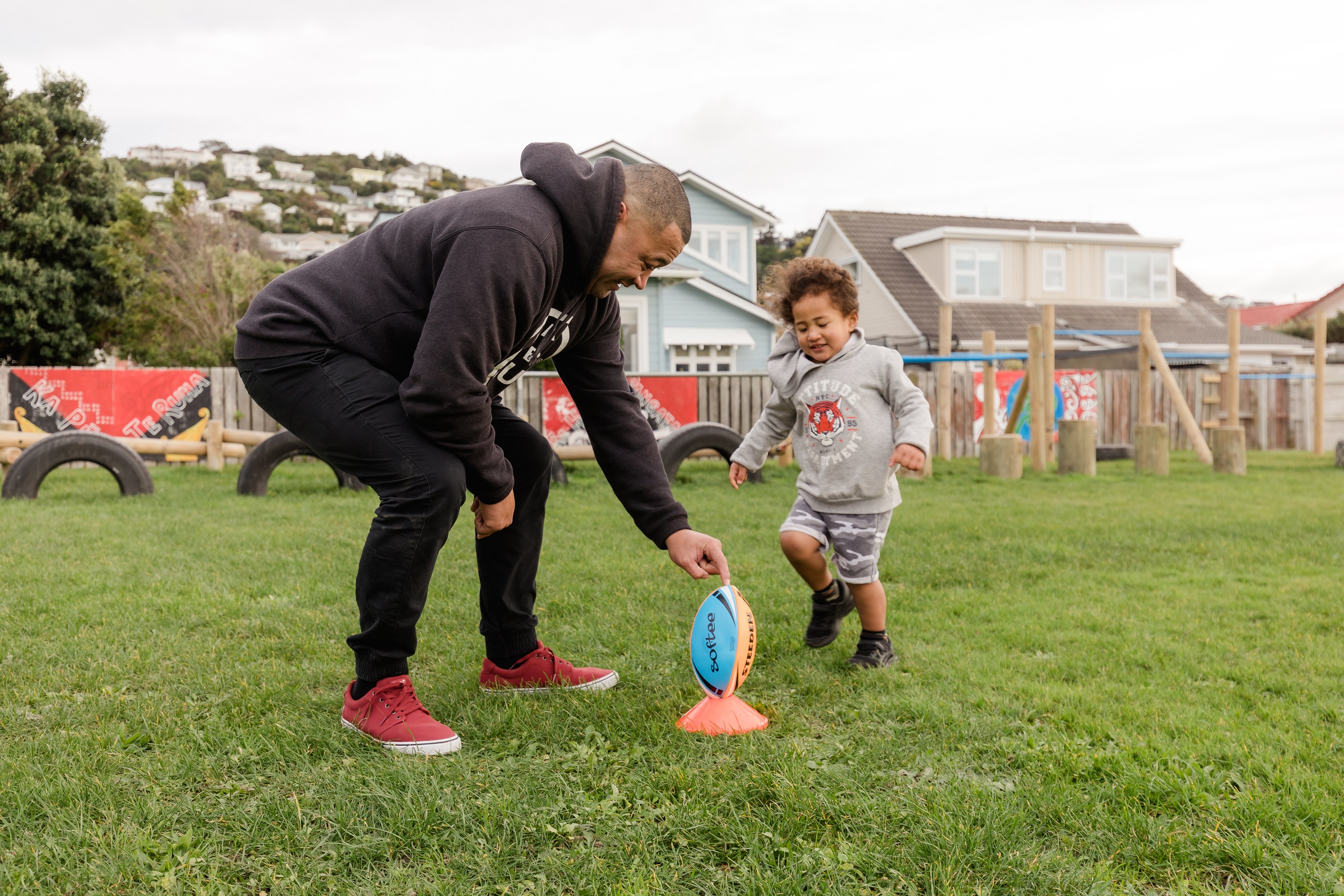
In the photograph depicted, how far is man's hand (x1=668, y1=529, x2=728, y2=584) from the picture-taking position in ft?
10.5

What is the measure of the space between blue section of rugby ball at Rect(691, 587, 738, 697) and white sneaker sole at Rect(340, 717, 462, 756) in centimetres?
82

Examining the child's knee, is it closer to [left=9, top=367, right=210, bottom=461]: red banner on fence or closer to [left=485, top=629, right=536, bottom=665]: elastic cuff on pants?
[left=485, top=629, right=536, bottom=665]: elastic cuff on pants

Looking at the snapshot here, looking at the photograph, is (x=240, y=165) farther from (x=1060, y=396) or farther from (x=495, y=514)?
(x=495, y=514)

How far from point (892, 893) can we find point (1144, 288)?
33.7m

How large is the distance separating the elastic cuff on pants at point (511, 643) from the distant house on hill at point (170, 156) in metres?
178

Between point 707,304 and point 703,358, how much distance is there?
1444 millimetres

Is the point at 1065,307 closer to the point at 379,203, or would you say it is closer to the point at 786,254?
the point at 786,254

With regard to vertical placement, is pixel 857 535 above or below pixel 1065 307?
below

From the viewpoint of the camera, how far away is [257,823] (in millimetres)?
2400

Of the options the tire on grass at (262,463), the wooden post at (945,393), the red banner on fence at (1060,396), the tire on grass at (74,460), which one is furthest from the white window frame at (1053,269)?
the tire on grass at (74,460)

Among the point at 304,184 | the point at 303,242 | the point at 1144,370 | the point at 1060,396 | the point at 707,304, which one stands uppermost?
the point at 304,184

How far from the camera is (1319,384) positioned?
17.0 meters

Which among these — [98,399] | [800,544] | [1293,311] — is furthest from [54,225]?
[1293,311]

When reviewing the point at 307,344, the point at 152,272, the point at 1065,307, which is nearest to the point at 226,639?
the point at 307,344
